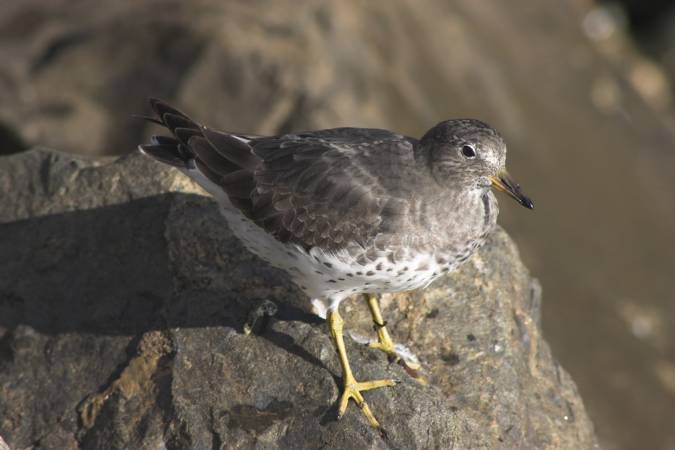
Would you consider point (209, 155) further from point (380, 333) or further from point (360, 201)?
point (380, 333)

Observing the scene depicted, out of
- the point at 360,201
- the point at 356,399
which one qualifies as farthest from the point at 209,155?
the point at 356,399

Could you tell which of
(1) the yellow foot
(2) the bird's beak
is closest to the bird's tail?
(1) the yellow foot

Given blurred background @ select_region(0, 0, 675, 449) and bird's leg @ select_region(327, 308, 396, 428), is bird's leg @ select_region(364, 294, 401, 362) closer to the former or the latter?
bird's leg @ select_region(327, 308, 396, 428)

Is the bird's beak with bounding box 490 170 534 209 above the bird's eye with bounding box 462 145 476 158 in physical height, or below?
below

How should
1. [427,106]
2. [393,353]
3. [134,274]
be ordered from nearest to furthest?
[393,353] < [134,274] < [427,106]

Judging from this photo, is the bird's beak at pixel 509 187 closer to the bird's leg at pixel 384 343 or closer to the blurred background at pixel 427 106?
the bird's leg at pixel 384 343

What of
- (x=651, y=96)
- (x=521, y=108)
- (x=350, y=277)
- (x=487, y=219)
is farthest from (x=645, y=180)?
(x=350, y=277)
